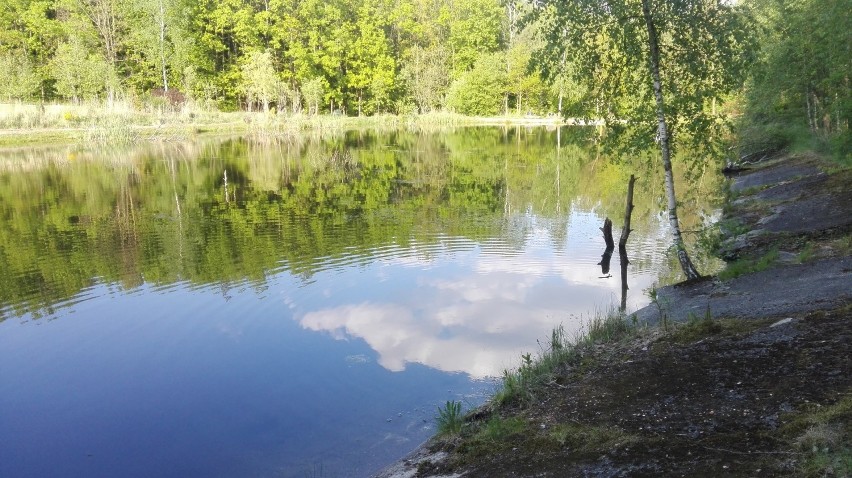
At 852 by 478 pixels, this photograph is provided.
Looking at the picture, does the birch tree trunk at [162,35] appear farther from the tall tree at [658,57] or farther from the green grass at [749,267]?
the green grass at [749,267]

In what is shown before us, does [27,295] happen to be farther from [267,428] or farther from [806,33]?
[806,33]

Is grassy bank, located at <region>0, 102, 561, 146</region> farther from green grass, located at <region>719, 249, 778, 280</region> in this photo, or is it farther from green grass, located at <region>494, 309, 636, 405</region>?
green grass, located at <region>719, 249, 778, 280</region>

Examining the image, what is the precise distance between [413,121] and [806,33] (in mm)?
56379

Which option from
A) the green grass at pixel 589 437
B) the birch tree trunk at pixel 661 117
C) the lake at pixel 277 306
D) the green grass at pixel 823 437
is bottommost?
the lake at pixel 277 306

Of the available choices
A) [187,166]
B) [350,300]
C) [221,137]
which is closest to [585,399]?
[350,300]

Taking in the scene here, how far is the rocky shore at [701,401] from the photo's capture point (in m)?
5.33

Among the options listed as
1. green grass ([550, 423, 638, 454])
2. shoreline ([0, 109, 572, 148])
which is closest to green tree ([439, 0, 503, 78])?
shoreline ([0, 109, 572, 148])

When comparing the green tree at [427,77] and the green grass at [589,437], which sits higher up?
the green tree at [427,77]

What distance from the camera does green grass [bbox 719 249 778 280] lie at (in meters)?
12.4

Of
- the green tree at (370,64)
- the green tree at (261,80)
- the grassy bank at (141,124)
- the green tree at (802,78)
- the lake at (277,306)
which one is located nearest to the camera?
the lake at (277,306)

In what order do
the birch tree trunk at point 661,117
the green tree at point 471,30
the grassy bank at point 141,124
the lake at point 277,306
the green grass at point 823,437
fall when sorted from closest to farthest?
the green grass at point 823,437
the lake at point 277,306
the birch tree trunk at point 661,117
the grassy bank at point 141,124
the green tree at point 471,30

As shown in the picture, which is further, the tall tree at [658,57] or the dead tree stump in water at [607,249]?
the dead tree stump in water at [607,249]

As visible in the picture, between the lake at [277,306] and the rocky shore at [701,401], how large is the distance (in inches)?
66.8

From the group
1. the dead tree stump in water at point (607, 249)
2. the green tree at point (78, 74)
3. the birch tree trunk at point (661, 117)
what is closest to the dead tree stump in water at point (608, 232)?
the dead tree stump in water at point (607, 249)
